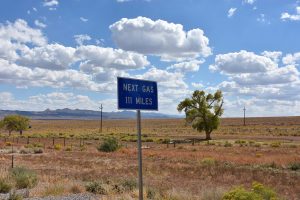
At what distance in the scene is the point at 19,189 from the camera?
1592 cm

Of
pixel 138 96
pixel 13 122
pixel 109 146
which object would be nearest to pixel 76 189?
pixel 138 96

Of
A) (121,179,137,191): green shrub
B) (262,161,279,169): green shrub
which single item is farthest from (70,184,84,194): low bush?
(262,161,279,169): green shrub

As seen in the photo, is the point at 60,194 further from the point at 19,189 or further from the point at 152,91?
the point at 152,91

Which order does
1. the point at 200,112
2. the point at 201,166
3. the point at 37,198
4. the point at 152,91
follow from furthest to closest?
1. the point at 200,112
2. the point at 201,166
3. the point at 37,198
4. the point at 152,91

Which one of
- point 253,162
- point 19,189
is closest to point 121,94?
point 19,189

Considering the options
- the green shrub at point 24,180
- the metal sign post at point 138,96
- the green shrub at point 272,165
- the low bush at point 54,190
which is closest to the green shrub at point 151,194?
the low bush at point 54,190

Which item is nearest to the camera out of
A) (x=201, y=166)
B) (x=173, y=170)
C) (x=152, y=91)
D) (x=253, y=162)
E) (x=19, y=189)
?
(x=152, y=91)

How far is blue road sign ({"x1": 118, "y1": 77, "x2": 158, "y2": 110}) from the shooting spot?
864 centimetres

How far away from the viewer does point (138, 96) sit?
29.5ft

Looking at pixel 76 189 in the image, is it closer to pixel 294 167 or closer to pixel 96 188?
pixel 96 188

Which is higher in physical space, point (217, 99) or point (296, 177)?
point (217, 99)

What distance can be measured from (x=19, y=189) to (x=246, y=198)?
9.02 meters

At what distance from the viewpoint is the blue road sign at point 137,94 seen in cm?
864

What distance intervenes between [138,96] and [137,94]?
47 mm
